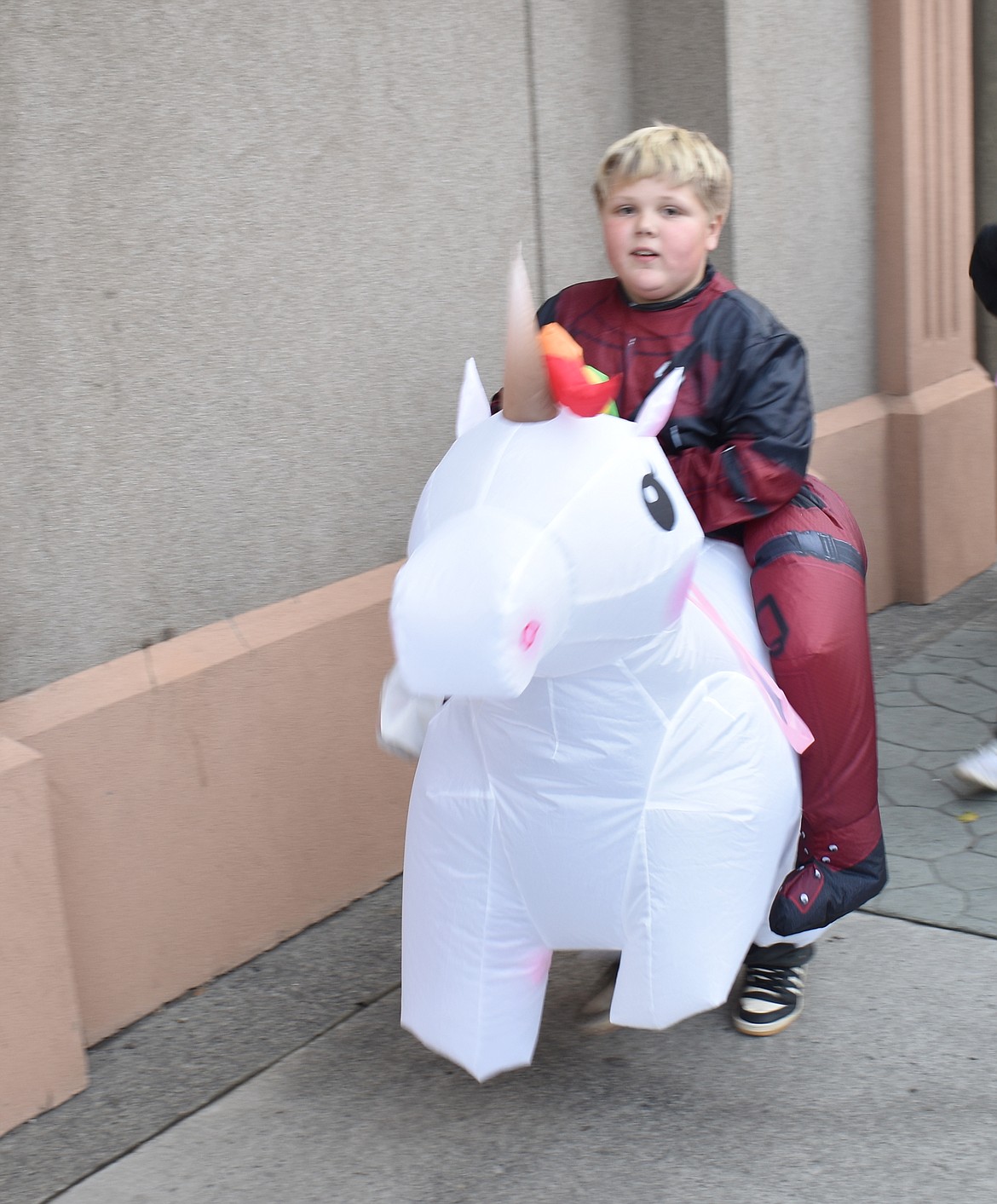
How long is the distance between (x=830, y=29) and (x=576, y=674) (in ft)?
12.1

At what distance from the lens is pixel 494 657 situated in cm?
193

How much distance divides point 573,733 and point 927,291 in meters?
3.99

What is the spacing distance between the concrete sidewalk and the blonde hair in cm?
171

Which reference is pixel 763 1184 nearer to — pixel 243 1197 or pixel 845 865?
pixel 845 865

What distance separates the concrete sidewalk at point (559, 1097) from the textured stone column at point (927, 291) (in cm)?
237

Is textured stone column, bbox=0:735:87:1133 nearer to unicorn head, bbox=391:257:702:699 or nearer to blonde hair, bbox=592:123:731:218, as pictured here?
unicorn head, bbox=391:257:702:699

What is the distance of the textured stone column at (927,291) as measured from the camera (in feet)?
17.9

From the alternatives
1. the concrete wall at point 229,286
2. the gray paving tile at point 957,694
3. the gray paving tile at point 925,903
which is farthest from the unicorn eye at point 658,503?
the gray paving tile at point 957,694

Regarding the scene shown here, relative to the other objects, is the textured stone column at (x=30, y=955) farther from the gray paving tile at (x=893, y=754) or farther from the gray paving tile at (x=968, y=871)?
the gray paving tile at (x=893, y=754)

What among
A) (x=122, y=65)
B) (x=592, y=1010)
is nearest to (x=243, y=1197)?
(x=592, y=1010)

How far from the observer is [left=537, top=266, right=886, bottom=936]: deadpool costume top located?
2.70 metres

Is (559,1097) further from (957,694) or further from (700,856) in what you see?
(957,694)

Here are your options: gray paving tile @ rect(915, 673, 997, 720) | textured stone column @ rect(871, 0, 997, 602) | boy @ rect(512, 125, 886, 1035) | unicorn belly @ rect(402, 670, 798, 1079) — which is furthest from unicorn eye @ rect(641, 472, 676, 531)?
textured stone column @ rect(871, 0, 997, 602)

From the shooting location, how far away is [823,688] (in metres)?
2.72
